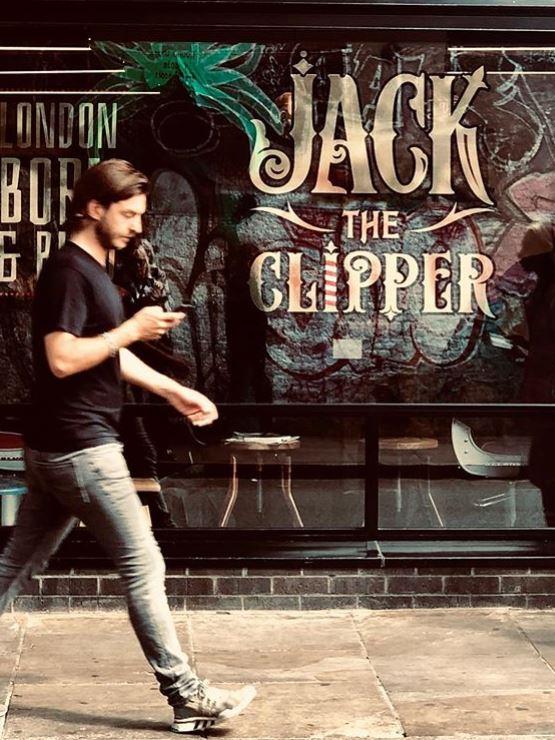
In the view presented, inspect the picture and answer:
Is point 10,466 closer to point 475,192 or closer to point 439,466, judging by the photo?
point 439,466

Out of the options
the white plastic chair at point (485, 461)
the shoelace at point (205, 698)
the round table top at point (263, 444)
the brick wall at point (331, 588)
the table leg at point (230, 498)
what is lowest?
the shoelace at point (205, 698)

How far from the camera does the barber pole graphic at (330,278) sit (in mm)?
7488

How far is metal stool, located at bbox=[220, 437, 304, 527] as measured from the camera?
7.50 metres

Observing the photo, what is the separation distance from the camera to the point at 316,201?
7473mm

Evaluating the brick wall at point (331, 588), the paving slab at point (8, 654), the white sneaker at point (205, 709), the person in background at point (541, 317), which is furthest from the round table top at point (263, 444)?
the white sneaker at point (205, 709)

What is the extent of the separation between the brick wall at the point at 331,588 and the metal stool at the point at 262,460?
33cm

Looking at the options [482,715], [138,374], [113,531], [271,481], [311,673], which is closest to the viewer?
[113,531]

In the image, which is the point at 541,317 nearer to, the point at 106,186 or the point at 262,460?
the point at 262,460

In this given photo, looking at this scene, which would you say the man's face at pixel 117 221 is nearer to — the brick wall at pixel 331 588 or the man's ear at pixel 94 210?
the man's ear at pixel 94 210

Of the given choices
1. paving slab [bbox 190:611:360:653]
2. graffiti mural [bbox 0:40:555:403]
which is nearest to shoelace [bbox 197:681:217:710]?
paving slab [bbox 190:611:360:653]

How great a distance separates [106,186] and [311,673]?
2.34m

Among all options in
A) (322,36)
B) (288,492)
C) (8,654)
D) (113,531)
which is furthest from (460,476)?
(113,531)

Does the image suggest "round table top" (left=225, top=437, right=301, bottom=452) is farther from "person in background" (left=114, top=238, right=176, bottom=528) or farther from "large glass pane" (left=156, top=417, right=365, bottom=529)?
"person in background" (left=114, top=238, right=176, bottom=528)

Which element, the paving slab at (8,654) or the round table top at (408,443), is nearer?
the paving slab at (8,654)
